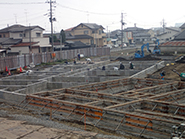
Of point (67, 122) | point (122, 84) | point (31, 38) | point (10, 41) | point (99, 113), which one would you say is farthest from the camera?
point (10, 41)

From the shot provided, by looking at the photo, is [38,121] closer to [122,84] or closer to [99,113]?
[99,113]

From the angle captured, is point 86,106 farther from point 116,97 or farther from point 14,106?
point 14,106

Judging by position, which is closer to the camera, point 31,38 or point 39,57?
point 39,57

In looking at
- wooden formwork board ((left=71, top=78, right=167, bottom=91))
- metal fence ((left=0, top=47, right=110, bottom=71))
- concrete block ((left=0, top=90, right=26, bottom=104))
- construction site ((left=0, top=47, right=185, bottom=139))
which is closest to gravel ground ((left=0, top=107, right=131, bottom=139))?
construction site ((left=0, top=47, right=185, bottom=139))

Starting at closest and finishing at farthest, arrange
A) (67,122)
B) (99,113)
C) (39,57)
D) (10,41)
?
(99,113) < (67,122) < (39,57) < (10,41)

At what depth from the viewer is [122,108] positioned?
8.99m

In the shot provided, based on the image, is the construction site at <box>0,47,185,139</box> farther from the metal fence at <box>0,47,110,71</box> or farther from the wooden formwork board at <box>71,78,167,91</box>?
the metal fence at <box>0,47,110,71</box>

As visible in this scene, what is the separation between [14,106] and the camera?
1157cm

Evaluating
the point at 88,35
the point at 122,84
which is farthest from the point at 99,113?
the point at 88,35

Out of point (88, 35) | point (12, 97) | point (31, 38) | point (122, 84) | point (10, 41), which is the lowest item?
point (12, 97)

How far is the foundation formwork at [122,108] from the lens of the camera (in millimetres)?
7278

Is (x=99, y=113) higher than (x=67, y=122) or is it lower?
higher

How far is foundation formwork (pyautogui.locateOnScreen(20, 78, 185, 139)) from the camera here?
7278 millimetres

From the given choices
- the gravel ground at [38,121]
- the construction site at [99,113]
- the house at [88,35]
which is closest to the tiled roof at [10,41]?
the house at [88,35]
